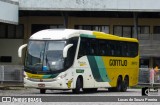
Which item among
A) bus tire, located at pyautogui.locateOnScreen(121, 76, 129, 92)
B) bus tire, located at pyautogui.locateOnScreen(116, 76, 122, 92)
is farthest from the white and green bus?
bus tire, located at pyautogui.locateOnScreen(121, 76, 129, 92)

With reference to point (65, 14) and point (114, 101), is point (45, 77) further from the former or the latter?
point (65, 14)

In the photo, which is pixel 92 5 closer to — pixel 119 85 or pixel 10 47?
pixel 10 47

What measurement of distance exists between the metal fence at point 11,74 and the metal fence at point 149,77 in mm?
9951

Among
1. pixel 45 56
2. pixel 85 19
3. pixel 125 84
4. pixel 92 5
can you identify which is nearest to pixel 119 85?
pixel 125 84

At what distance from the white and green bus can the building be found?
17.9 metres

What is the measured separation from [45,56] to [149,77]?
2054 cm

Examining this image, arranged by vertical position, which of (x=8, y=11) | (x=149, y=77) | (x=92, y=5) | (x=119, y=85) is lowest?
(x=119, y=85)

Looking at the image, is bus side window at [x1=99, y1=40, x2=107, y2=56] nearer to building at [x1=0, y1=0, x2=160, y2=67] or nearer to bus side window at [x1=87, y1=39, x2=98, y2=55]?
bus side window at [x1=87, y1=39, x2=98, y2=55]

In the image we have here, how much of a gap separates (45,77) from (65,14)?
25957 mm

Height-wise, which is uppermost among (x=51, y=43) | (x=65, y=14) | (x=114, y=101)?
(x=65, y=14)

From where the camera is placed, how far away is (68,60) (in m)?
29.1

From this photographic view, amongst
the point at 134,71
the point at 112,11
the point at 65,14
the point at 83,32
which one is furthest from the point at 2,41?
the point at 83,32

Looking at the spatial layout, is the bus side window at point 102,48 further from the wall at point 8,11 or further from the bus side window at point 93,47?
the wall at point 8,11

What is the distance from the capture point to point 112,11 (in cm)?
5234
